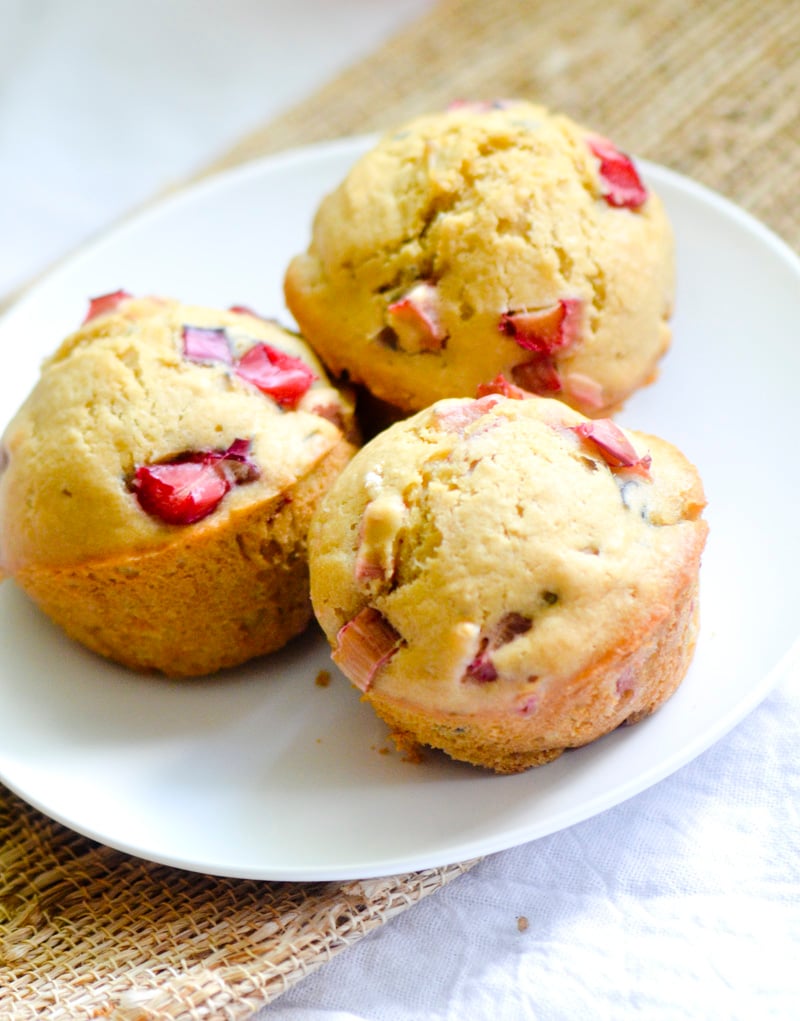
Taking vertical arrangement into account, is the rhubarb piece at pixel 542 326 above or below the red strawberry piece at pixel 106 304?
below

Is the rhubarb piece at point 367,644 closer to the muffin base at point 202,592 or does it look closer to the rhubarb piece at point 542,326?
the muffin base at point 202,592

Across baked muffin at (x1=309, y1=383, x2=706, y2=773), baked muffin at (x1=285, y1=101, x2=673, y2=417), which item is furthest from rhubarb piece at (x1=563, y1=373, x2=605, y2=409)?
baked muffin at (x1=309, y1=383, x2=706, y2=773)

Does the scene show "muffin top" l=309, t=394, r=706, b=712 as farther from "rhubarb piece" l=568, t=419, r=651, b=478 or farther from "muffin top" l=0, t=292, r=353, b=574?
"muffin top" l=0, t=292, r=353, b=574

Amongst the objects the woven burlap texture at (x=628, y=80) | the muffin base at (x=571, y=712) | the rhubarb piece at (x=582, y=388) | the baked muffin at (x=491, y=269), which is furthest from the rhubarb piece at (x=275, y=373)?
the woven burlap texture at (x=628, y=80)

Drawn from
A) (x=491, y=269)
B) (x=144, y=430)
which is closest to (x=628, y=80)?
(x=491, y=269)

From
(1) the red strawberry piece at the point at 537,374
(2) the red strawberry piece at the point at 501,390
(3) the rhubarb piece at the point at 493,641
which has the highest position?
(2) the red strawberry piece at the point at 501,390

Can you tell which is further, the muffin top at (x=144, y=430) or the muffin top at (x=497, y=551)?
the muffin top at (x=144, y=430)
